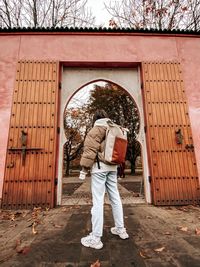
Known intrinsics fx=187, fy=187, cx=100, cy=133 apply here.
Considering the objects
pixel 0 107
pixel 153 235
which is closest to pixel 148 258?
pixel 153 235

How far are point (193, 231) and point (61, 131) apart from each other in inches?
146

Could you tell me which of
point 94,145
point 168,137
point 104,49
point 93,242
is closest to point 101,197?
point 93,242

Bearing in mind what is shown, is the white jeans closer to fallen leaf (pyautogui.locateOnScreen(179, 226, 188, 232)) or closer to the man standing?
the man standing

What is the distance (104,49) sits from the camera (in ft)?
17.9

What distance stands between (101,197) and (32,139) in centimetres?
289

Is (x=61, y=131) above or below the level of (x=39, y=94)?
below

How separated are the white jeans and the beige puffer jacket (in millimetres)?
220

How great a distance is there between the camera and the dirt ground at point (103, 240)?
1.95 meters

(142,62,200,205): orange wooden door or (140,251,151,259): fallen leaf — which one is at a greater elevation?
(142,62,200,205): orange wooden door

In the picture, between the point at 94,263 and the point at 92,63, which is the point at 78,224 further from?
the point at 92,63

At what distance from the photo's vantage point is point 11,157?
180 inches

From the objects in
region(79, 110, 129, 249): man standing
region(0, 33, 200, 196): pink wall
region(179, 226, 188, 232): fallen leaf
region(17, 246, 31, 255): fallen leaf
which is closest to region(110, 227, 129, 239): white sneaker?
region(79, 110, 129, 249): man standing

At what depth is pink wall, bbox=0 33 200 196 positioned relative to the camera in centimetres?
527

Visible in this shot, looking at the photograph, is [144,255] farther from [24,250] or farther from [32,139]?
[32,139]
